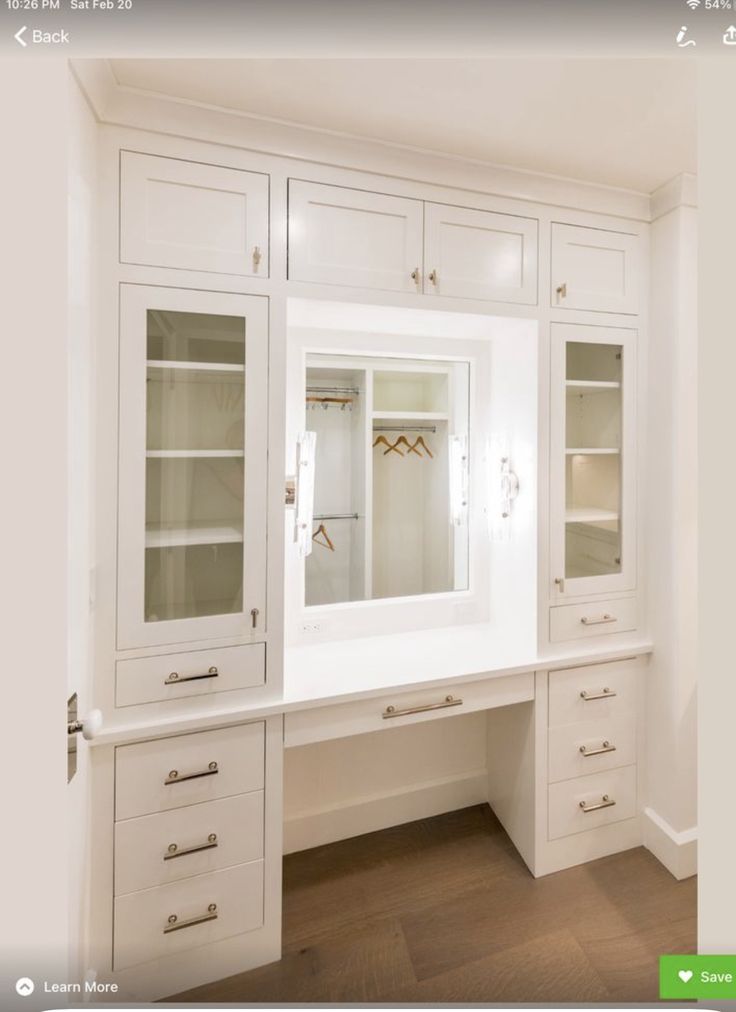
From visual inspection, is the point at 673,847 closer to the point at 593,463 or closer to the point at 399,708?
the point at 399,708

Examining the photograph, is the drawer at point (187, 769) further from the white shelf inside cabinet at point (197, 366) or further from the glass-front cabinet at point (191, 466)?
the white shelf inside cabinet at point (197, 366)

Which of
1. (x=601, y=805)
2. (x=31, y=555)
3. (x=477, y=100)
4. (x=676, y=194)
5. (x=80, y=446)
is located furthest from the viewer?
(x=601, y=805)

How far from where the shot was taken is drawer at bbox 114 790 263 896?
3.75 ft

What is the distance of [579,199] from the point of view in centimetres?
150

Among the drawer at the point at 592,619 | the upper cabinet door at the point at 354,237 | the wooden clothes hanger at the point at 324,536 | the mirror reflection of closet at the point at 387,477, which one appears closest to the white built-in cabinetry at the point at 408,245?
the upper cabinet door at the point at 354,237

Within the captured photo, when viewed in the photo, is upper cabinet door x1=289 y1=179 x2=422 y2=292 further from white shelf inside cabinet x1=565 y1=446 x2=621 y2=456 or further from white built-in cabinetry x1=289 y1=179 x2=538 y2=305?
white shelf inside cabinet x1=565 y1=446 x2=621 y2=456

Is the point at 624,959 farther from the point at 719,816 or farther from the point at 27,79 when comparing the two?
the point at 27,79

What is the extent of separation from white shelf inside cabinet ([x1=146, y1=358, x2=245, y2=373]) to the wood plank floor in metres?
1.51

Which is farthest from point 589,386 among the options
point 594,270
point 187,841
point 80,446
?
point 187,841

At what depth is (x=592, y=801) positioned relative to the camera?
1.59m

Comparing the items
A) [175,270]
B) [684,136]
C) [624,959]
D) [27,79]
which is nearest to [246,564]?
[175,270]

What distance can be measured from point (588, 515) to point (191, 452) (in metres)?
1.24

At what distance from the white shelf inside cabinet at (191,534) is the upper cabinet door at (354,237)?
666mm

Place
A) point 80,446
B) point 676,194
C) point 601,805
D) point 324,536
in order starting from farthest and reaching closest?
point 324,536 < point 601,805 < point 676,194 < point 80,446
